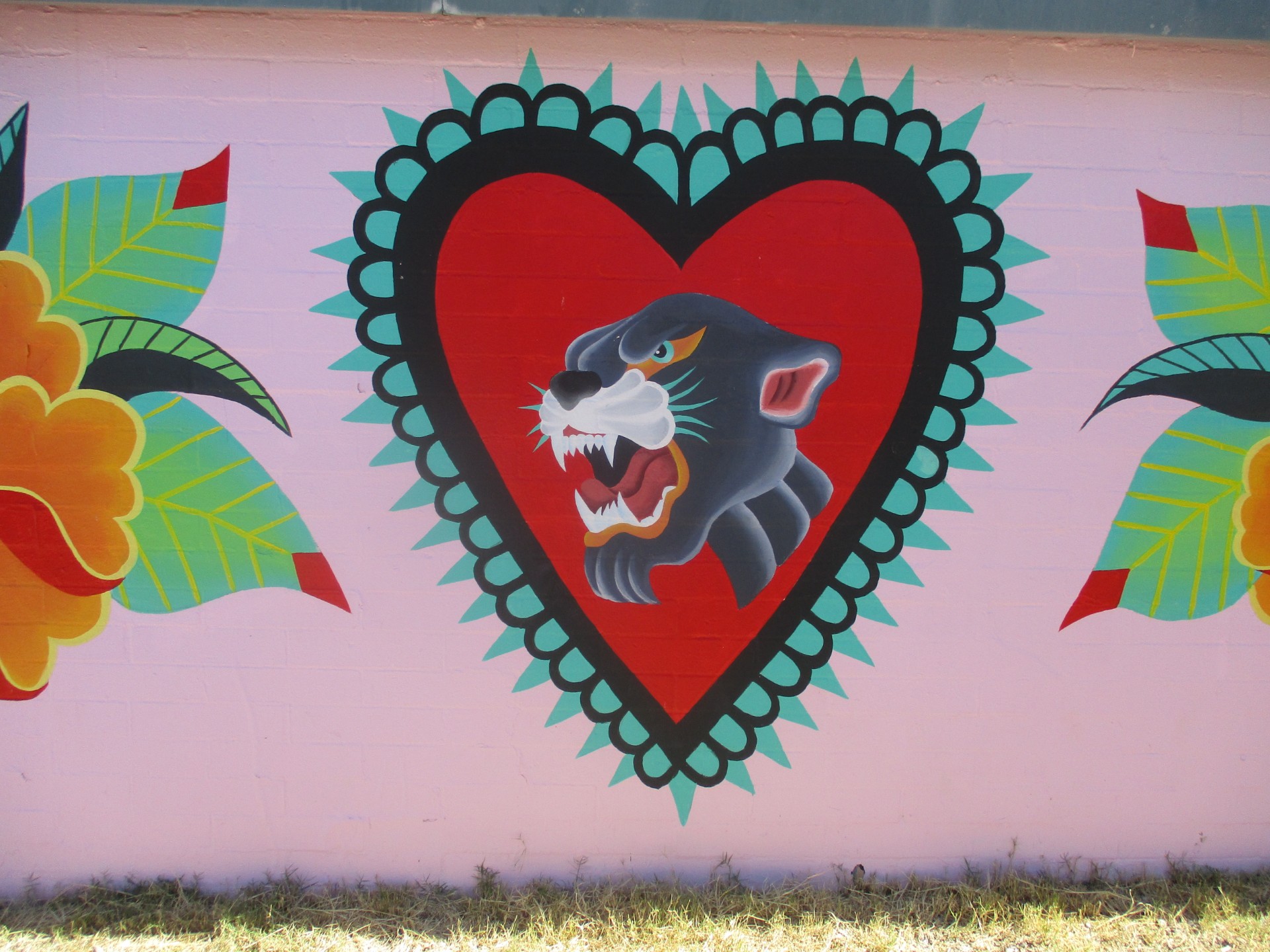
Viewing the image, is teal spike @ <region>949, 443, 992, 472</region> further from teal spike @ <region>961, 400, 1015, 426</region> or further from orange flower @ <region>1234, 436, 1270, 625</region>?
orange flower @ <region>1234, 436, 1270, 625</region>

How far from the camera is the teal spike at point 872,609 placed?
250cm

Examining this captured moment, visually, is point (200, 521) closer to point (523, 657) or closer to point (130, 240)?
point (130, 240)

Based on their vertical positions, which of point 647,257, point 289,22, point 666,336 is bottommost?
point 666,336

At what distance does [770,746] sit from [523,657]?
0.85 m

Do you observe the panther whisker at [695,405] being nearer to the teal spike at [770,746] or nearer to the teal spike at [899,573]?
the teal spike at [899,573]

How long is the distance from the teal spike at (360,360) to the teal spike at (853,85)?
1.63 meters

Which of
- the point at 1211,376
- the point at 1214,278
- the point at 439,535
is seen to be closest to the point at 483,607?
the point at 439,535

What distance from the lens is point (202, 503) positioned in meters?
2.46

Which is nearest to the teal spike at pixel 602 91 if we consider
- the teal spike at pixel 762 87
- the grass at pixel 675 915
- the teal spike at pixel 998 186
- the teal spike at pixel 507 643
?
the teal spike at pixel 762 87

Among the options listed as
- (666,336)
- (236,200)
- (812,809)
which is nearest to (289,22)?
(236,200)

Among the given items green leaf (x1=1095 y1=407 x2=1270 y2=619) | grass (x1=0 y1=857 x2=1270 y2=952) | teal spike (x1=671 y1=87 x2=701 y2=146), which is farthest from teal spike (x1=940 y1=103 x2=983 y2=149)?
grass (x1=0 y1=857 x2=1270 y2=952)

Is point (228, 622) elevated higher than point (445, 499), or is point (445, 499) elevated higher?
point (445, 499)

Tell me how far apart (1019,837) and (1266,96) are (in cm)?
249

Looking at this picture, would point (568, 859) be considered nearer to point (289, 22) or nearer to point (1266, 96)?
point (289, 22)
